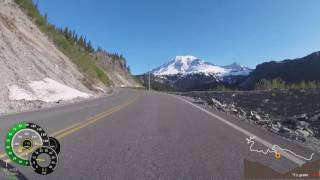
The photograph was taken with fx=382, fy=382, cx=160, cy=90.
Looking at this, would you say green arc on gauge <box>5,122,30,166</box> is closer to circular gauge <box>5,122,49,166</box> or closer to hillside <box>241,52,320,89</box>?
circular gauge <box>5,122,49,166</box>

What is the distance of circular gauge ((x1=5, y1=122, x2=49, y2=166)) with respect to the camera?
368 cm

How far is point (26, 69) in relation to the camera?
27359 millimetres

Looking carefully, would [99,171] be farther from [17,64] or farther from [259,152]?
[17,64]

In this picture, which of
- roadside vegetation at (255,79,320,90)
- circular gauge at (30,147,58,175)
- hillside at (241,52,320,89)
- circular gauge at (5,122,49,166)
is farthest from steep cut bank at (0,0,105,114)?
hillside at (241,52,320,89)

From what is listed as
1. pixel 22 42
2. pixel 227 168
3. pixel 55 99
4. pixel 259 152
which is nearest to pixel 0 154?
pixel 227 168

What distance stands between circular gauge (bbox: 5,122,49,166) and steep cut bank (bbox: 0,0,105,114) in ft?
48.9

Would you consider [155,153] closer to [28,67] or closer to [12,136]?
[12,136]

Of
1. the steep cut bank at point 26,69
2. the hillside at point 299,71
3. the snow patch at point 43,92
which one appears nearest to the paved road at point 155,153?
the steep cut bank at point 26,69

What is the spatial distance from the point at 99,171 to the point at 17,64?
2353 centimetres

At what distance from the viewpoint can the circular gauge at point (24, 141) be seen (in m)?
3.68

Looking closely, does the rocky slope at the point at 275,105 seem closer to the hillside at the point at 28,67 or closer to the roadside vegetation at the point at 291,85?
the roadside vegetation at the point at 291,85

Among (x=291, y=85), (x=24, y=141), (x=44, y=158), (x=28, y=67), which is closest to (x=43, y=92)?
(x=28, y=67)

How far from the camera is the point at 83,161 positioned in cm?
607

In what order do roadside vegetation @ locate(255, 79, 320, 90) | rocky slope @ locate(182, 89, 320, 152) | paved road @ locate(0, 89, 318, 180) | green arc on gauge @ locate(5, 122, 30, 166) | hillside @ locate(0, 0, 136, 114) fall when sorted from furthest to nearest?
1. roadside vegetation @ locate(255, 79, 320, 90)
2. hillside @ locate(0, 0, 136, 114)
3. rocky slope @ locate(182, 89, 320, 152)
4. paved road @ locate(0, 89, 318, 180)
5. green arc on gauge @ locate(5, 122, 30, 166)
